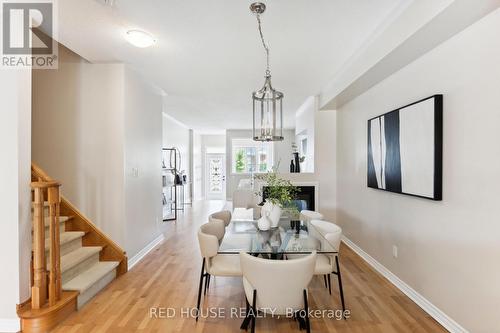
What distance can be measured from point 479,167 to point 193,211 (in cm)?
695

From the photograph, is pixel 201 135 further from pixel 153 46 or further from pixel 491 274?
pixel 491 274

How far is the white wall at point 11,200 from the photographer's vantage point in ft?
6.97

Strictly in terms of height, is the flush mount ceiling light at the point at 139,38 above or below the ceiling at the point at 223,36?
below

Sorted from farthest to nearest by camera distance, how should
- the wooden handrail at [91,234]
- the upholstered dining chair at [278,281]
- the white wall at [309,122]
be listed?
1. the white wall at [309,122]
2. the wooden handrail at [91,234]
3. the upholstered dining chair at [278,281]

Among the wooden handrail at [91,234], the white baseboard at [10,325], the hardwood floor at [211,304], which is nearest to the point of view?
the white baseboard at [10,325]

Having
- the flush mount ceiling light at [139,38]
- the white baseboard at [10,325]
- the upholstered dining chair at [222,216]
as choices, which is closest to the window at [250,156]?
the upholstered dining chair at [222,216]

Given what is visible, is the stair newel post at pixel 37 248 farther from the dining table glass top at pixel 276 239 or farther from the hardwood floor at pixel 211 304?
the dining table glass top at pixel 276 239

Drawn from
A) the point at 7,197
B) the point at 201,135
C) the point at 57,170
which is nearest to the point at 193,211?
the point at 201,135

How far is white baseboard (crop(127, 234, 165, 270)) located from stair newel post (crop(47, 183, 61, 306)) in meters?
1.21

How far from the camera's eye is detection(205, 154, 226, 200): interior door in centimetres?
1097

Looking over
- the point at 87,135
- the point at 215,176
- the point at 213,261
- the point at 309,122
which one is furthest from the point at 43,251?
the point at 215,176

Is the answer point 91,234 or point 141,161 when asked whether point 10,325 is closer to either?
point 91,234

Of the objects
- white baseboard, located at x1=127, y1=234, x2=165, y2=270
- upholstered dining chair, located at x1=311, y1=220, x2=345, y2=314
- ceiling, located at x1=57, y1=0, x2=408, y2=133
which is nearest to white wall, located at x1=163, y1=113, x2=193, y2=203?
ceiling, located at x1=57, y1=0, x2=408, y2=133

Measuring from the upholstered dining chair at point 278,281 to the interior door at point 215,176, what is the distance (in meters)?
9.15
